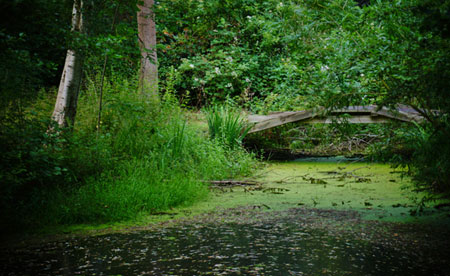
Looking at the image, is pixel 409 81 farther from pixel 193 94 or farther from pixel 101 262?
pixel 193 94

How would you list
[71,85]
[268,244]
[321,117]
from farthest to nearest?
[321,117]
[71,85]
[268,244]

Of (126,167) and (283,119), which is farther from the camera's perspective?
(283,119)

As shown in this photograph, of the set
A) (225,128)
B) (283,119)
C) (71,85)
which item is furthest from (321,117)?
(71,85)

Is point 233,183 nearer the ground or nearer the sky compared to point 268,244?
Answer: nearer the sky

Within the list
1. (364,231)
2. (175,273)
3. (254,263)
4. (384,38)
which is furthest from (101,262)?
(384,38)

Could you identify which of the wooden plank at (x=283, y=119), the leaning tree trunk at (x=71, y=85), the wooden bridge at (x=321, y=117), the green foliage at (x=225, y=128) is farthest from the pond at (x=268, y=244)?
the wooden plank at (x=283, y=119)

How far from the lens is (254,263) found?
259cm

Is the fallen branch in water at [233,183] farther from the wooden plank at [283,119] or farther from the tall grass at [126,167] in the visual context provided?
the wooden plank at [283,119]

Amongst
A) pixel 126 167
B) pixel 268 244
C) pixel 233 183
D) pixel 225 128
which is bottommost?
pixel 268 244

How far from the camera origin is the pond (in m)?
2.51

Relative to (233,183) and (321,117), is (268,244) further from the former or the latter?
(321,117)

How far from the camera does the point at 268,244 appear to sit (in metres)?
2.99

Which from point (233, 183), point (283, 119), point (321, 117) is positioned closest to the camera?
point (233, 183)

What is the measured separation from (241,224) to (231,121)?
11.7 ft
